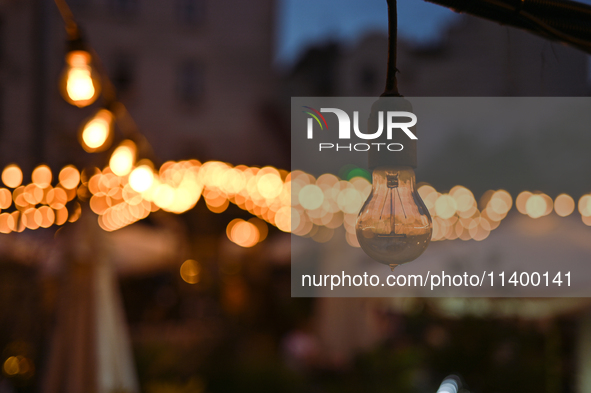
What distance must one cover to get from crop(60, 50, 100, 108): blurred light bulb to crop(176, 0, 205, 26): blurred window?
1602 cm

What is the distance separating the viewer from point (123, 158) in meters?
3.79

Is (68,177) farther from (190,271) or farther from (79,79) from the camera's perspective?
(190,271)

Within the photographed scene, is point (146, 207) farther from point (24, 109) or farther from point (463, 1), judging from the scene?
point (463, 1)

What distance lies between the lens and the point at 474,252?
4.18 metres

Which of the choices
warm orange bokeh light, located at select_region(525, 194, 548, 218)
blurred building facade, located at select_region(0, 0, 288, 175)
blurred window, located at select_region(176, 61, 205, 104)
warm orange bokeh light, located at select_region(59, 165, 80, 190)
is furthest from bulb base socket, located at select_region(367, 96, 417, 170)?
blurred window, located at select_region(176, 61, 205, 104)

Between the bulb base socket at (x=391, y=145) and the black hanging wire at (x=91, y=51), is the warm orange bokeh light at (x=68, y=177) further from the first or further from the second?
the bulb base socket at (x=391, y=145)

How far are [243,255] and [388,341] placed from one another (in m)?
4.71

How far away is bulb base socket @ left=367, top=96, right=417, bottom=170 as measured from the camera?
619 mm

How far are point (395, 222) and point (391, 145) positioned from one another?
4.9 inches

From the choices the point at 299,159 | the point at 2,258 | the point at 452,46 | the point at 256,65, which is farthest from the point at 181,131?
the point at 2,258

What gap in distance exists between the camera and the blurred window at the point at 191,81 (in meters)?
16.9

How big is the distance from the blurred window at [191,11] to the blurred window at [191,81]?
1727 millimetres

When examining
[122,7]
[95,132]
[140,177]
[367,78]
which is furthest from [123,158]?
[122,7]

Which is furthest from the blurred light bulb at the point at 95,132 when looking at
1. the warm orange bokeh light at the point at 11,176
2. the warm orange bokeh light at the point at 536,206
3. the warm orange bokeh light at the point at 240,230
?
the warm orange bokeh light at the point at 240,230
